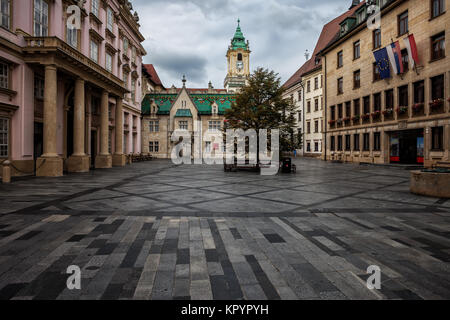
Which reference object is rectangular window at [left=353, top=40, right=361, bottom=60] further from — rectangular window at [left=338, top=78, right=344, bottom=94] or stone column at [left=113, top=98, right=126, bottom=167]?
stone column at [left=113, top=98, right=126, bottom=167]

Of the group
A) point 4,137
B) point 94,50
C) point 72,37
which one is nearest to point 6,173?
point 4,137

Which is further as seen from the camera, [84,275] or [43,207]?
[43,207]

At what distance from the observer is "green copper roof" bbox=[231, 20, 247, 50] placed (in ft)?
278

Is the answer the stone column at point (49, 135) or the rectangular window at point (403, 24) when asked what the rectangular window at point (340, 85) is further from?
the stone column at point (49, 135)

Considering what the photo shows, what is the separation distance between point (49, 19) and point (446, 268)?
→ 23.6 m

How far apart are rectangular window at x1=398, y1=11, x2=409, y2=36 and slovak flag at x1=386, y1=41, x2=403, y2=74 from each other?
1.66 metres

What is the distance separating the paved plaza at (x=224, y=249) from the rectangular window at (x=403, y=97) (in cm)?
2045

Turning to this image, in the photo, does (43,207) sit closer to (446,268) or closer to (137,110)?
(446,268)

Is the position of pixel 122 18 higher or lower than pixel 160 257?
higher

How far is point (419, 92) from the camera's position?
2286 centimetres

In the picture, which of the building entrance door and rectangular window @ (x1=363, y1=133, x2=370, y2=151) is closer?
the building entrance door

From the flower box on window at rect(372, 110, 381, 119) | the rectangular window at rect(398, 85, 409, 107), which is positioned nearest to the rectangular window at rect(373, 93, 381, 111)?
the flower box on window at rect(372, 110, 381, 119)

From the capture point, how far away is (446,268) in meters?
3.66
